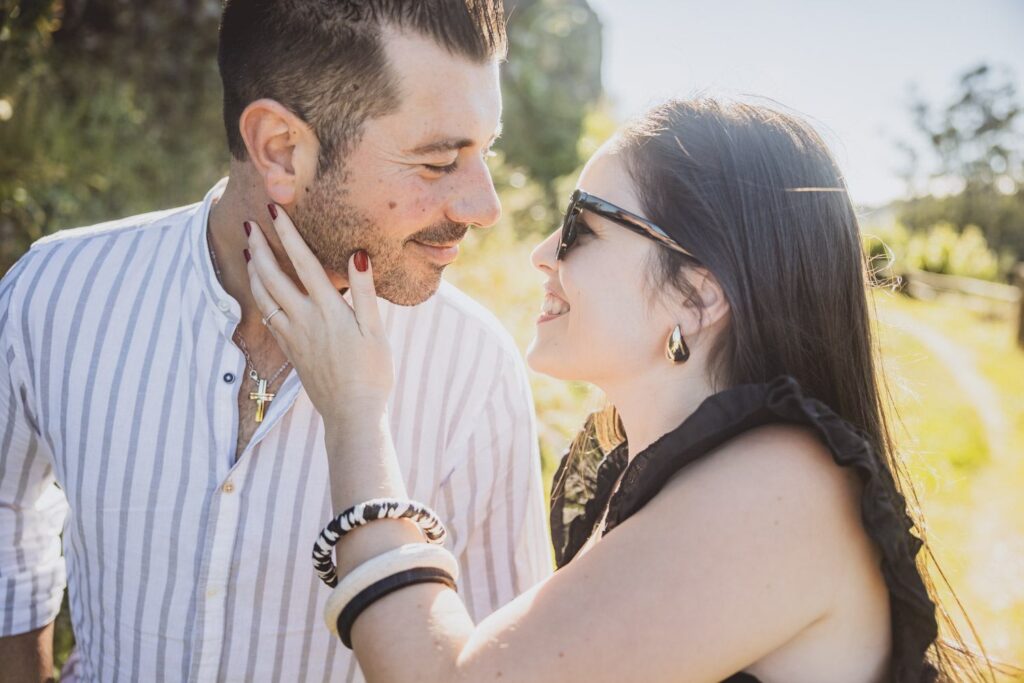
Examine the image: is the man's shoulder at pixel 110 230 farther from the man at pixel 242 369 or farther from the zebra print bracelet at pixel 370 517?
the zebra print bracelet at pixel 370 517

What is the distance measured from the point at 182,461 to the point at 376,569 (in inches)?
33.5

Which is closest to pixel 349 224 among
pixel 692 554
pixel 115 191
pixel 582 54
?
pixel 692 554

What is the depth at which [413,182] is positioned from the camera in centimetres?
229

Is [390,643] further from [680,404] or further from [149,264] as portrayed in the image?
[149,264]

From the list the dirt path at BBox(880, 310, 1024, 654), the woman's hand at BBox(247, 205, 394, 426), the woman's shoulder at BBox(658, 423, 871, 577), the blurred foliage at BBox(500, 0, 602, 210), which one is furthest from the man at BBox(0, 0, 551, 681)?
the blurred foliage at BBox(500, 0, 602, 210)

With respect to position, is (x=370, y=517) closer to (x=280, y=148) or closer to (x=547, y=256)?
(x=547, y=256)

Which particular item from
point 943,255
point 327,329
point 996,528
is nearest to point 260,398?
point 327,329

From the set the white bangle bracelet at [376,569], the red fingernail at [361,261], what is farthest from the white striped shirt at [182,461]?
the white bangle bracelet at [376,569]

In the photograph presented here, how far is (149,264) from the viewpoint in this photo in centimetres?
237

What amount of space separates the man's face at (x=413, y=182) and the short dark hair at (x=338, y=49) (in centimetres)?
4

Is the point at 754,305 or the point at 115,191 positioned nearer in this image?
the point at 754,305

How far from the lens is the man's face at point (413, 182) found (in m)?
2.24

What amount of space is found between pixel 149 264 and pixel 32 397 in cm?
49

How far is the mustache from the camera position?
2.34 meters
